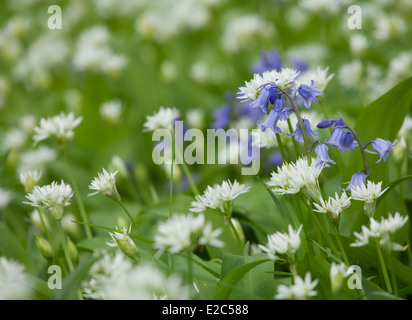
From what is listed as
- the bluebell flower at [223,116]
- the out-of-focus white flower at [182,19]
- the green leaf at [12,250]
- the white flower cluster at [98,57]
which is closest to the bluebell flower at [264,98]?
the green leaf at [12,250]

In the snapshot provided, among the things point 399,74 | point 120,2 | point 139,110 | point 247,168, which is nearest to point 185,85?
point 139,110

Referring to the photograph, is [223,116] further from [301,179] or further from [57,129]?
[301,179]

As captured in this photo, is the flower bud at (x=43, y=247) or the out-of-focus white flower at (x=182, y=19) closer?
the flower bud at (x=43, y=247)

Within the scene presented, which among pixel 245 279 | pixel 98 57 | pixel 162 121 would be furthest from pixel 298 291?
pixel 98 57

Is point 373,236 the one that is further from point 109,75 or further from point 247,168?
point 109,75

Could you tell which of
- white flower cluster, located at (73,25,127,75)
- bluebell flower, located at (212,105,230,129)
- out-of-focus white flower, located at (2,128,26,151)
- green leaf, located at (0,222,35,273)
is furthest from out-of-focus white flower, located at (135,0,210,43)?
green leaf, located at (0,222,35,273)

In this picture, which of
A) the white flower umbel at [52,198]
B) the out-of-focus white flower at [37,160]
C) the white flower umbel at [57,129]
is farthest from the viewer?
the out-of-focus white flower at [37,160]

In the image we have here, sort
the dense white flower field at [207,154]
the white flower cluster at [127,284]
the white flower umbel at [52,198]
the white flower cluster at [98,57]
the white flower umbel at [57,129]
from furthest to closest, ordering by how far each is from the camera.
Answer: the white flower cluster at [98,57] < the white flower umbel at [57,129] < the white flower umbel at [52,198] < the dense white flower field at [207,154] < the white flower cluster at [127,284]

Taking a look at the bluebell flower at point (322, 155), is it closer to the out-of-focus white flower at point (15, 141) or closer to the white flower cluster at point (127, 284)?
the white flower cluster at point (127, 284)
